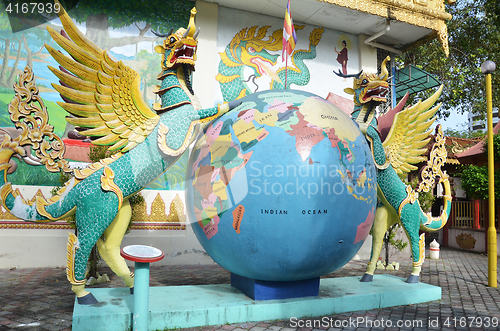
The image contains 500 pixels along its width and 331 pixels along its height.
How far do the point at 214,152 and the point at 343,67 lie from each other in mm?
7958

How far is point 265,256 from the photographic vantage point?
4.20m

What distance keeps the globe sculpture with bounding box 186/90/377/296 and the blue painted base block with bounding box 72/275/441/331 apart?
38cm

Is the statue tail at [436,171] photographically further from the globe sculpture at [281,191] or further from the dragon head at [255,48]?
the dragon head at [255,48]

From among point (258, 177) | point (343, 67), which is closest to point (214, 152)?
point (258, 177)

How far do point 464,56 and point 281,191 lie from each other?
16.3 meters

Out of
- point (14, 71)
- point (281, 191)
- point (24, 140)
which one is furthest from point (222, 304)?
point (14, 71)

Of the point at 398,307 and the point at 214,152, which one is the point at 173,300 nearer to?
the point at 214,152

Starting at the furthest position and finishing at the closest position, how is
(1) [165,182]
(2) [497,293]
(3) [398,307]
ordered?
(1) [165,182] → (2) [497,293] → (3) [398,307]

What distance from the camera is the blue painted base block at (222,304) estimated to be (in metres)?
3.96

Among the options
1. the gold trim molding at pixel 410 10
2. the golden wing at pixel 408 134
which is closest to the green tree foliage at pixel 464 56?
the gold trim molding at pixel 410 10

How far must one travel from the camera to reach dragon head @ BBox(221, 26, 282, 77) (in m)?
9.91

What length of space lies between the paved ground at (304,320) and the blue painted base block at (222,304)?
10cm

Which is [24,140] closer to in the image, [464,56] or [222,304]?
[222,304]

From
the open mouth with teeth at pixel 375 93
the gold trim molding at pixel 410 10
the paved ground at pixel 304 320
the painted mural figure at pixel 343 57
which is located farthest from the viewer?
the painted mural figure at pixel 343 57
